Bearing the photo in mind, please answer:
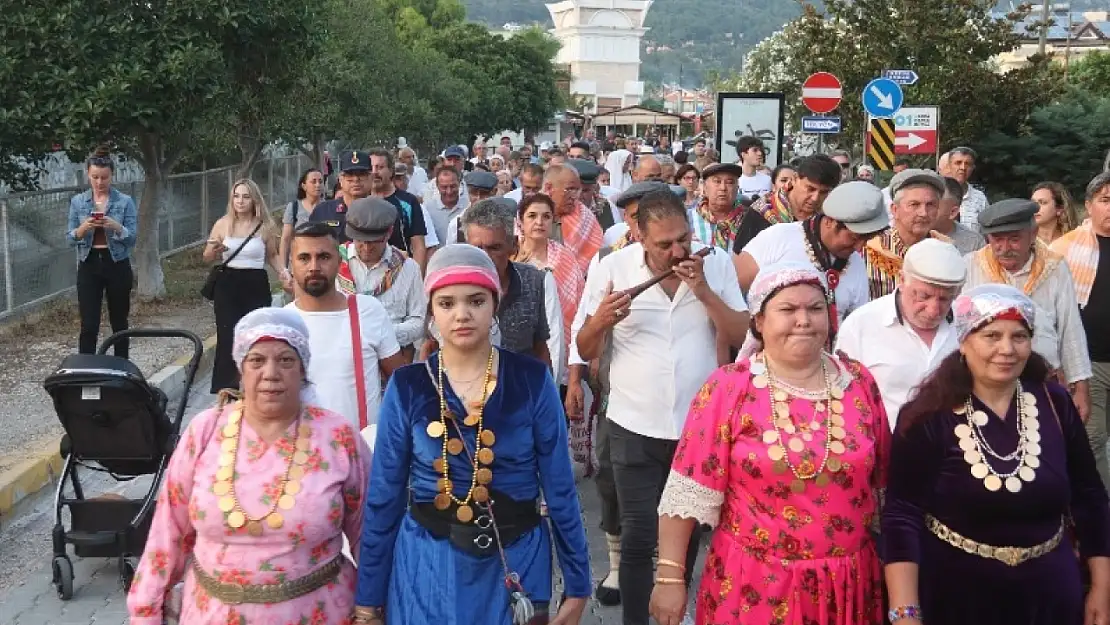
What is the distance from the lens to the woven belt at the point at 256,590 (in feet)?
12.5

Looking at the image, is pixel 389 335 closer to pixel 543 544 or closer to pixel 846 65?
pixel 543 544

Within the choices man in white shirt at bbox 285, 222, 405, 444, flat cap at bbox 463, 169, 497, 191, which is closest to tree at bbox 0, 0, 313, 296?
flat cap at bbox 463, 169, 497, 191

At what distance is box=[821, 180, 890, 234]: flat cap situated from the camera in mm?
5684

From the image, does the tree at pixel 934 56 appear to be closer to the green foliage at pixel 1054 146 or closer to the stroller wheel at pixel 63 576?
the green foliage at pixel 1054 146

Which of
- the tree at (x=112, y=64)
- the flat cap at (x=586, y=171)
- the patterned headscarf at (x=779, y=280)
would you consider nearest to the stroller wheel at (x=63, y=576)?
the patterned headscarf at (x=779, y=280)

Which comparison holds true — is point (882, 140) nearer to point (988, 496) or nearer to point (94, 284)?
point (94, 284)

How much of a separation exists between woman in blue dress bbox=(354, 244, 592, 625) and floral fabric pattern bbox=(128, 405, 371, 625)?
5.7 inches

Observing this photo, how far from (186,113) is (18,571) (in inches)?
328

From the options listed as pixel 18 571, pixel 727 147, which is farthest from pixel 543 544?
pixel 727 147

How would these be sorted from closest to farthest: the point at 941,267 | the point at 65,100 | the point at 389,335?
the point at 941,267, the point at 389,335, the point at 65,100

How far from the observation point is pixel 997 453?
3.75 m

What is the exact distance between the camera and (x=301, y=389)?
4.06 m

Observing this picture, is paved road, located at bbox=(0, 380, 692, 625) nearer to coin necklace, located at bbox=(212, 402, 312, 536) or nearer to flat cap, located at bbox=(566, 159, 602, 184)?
coin necklace, located at bbox=(212, 402, 312, 536)

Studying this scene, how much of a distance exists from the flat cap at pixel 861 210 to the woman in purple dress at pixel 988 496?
1.82 m
